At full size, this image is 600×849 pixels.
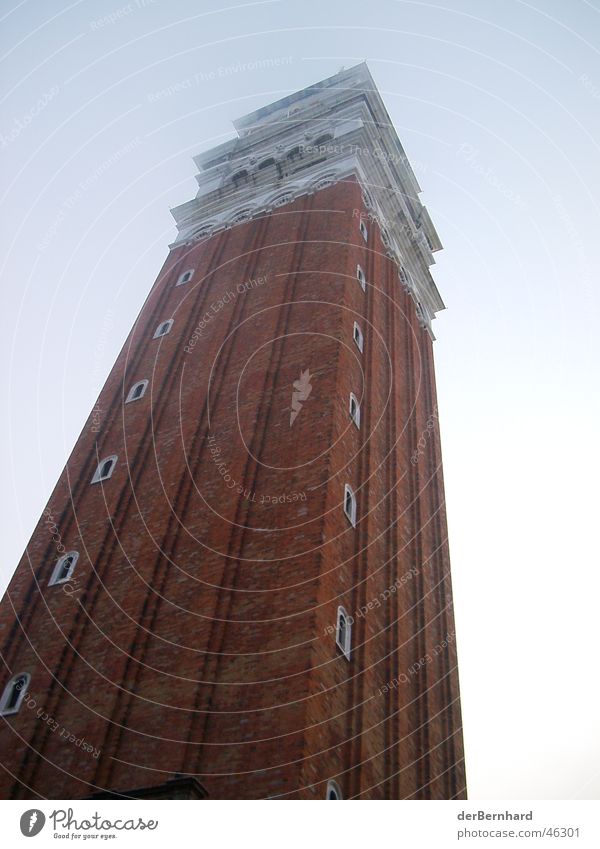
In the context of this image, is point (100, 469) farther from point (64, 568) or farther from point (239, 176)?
point (239, 176)

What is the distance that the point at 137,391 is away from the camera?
957 inches

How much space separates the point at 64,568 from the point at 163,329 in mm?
9000

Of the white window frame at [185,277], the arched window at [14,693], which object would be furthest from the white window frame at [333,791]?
the white window frame at [185,277]

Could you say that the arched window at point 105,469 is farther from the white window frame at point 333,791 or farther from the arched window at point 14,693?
the white window frame at point 333,791

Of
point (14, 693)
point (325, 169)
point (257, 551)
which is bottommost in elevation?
point (14, 693)

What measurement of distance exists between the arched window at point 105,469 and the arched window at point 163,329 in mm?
5101

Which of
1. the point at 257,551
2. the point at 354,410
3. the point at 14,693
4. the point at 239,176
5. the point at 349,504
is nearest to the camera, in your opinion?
the point at 257,551

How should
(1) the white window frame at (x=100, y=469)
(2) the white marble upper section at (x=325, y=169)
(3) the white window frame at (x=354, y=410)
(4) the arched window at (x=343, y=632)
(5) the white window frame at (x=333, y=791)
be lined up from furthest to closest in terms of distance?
(2) the white marble upper section at (x=325, y=169) < (1) the white window frame at (x=100, y=469) < (3) the white window frame at (x=354, y=410) < (4) the arched window at (x=343, y=632) < (5) the white window frame at (x=333, y=791)

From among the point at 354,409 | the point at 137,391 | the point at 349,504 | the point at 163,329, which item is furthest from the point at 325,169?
the point at 349,504

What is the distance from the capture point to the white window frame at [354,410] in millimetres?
20227

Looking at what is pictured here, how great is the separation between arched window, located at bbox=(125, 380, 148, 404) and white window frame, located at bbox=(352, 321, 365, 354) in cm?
583

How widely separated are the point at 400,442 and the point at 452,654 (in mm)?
5586

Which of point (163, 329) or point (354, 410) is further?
point (163, 329)

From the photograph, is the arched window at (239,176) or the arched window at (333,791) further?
the arched window at (239,176)
